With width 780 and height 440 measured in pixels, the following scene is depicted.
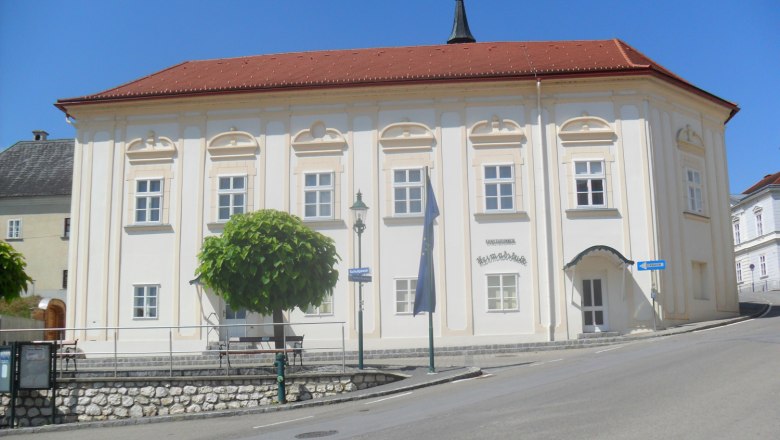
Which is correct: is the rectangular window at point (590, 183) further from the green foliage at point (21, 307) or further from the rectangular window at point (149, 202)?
the green foliage at point (21, 307)

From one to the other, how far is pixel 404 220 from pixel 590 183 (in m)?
6.79

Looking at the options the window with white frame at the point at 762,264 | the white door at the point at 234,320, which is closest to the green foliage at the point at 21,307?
the white door at the point at 234,320

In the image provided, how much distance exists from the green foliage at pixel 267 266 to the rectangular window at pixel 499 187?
8.47 meters

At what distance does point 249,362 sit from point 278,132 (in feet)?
34.1

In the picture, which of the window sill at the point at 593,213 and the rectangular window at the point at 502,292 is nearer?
the rectangular window at the point at 502,292

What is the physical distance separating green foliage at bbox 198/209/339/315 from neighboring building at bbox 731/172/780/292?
45.4 m

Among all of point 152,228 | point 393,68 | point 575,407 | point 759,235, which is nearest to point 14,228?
point 152,228

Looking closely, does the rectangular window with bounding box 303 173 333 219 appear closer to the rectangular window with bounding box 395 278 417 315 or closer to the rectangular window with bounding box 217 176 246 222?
the rectangular window with bounding box 217 176 246 222

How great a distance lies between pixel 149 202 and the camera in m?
32.7

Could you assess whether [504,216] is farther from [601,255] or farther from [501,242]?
[601,255]

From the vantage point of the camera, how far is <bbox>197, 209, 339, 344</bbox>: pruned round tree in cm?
2417

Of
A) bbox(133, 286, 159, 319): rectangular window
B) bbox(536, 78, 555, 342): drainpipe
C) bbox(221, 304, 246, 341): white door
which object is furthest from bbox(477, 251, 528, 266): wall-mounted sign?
bbox(133, 286, 159, 319): rectangular window

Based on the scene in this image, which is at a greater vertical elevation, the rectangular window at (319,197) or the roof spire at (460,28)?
the roof spire at (460,28)

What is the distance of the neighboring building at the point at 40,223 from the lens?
46.1 meters
